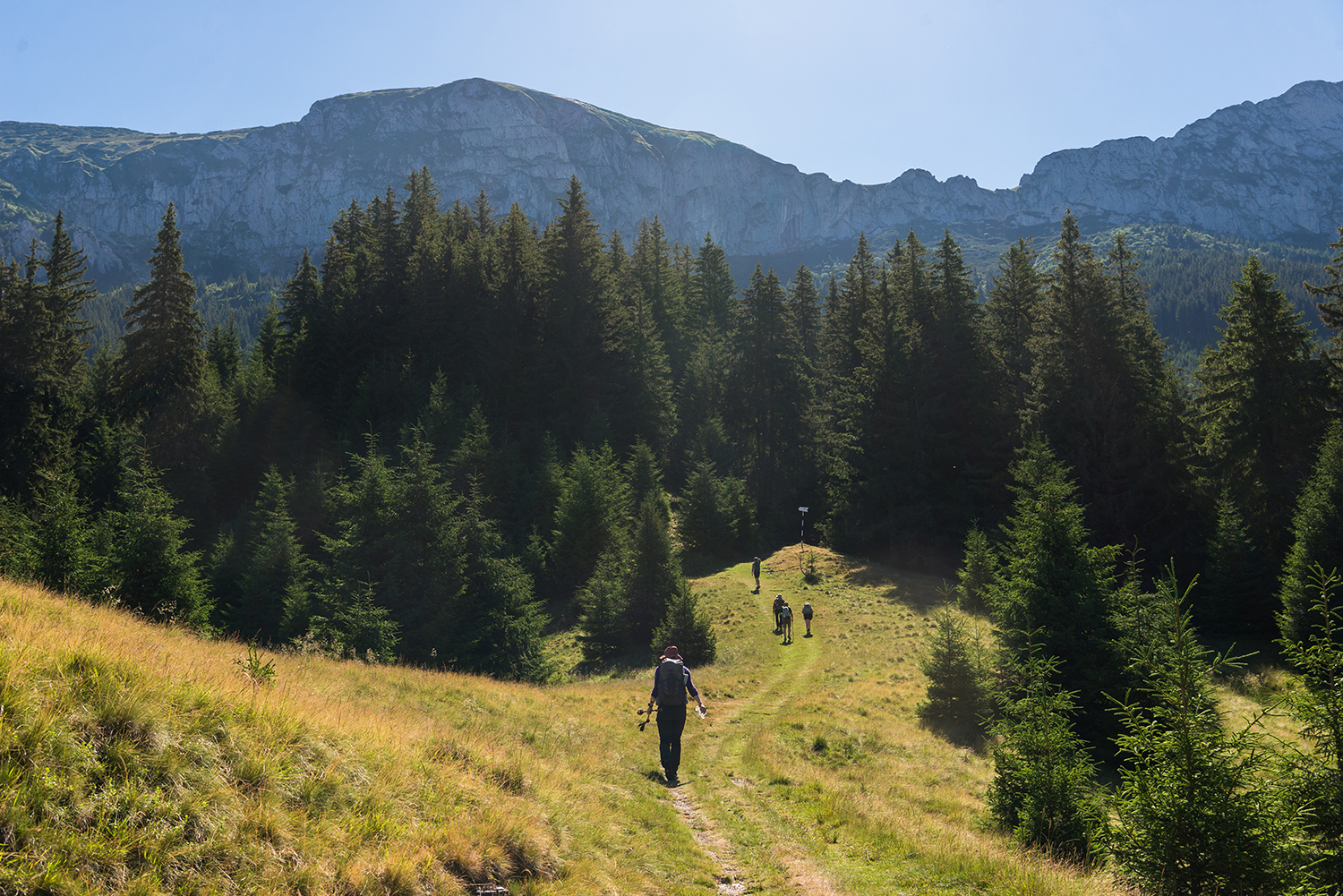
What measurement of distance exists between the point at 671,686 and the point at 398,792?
19.9 ft

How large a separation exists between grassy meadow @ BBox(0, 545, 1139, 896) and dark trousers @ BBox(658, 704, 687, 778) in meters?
0.47

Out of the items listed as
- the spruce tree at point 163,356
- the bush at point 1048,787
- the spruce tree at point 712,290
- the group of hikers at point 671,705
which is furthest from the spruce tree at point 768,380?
the bush at point 1048,787

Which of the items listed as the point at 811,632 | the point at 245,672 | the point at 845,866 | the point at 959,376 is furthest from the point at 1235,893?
the point at 959,376

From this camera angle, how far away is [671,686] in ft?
38.0

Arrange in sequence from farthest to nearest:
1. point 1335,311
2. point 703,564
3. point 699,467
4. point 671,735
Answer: point 699,467
point 703,564
point 1335,311
point 671,735

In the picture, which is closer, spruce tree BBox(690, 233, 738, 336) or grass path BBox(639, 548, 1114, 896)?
grass path BBox(639, 548, 1114, 896)

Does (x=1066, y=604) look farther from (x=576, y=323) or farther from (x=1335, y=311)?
(x=576, y=323)

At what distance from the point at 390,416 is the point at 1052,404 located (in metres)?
47.5

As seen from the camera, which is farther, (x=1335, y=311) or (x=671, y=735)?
(x=1335, y=311)

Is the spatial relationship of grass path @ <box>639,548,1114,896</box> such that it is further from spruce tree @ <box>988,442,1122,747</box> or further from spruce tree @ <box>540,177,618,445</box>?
spruce tree @ <box>540,177,618,445</box>

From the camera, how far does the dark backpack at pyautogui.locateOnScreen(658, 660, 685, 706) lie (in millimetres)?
11523

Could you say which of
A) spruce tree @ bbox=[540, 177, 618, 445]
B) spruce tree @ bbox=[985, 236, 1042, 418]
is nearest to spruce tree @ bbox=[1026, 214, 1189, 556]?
spruce tree @ bbox=[985, 236, 1042, 418]

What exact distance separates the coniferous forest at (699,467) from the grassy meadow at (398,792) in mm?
2500

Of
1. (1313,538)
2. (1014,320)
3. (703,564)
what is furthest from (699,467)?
(1313,538)
